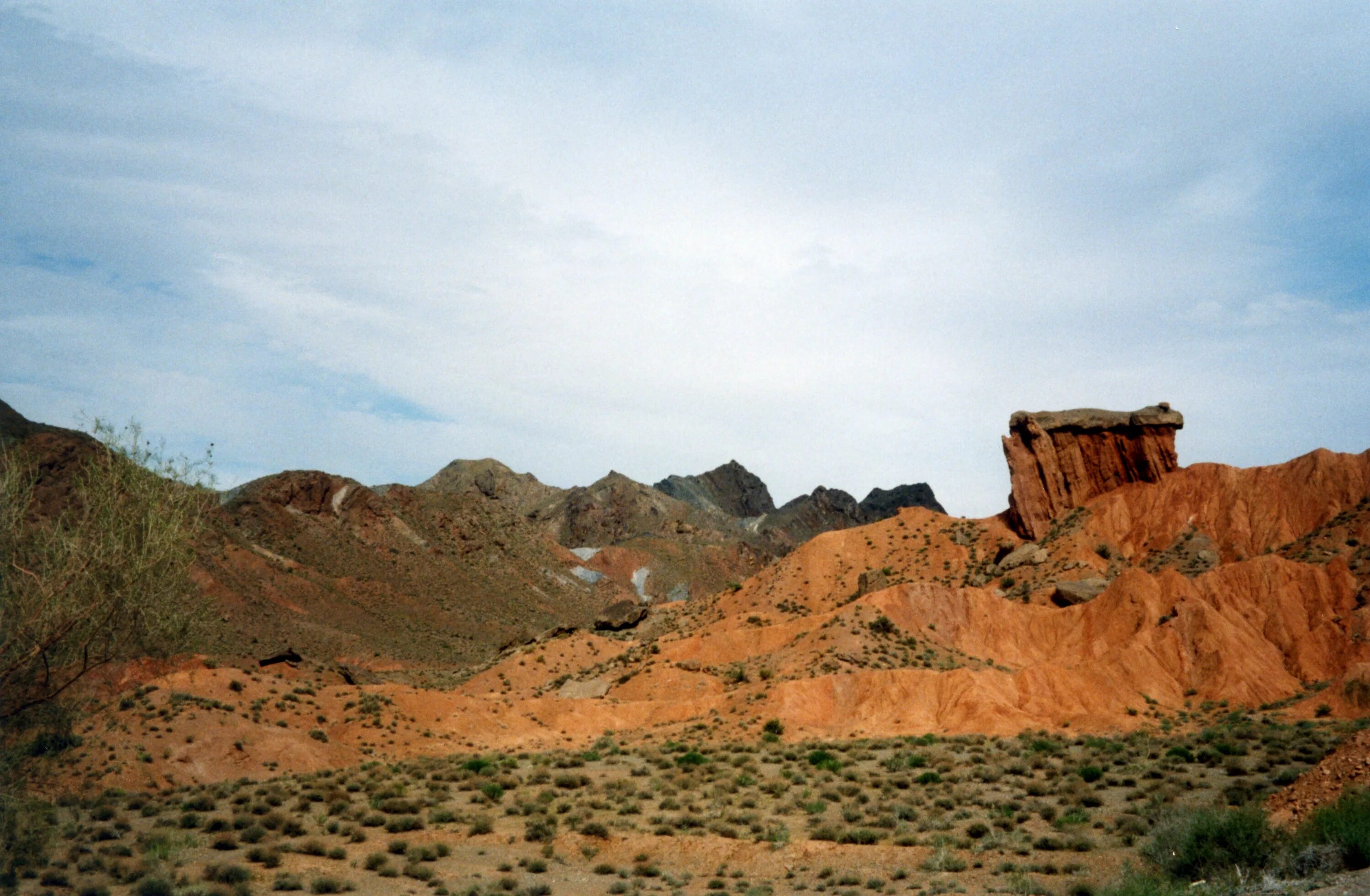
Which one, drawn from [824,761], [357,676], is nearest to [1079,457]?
[824,761]

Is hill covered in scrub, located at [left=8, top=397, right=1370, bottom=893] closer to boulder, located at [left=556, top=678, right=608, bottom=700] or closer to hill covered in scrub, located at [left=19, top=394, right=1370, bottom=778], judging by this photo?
hill covered in scrub, located at [left=19, top=394, right=1370, bottom=778]

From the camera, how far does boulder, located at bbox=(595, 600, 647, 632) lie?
75375 mm

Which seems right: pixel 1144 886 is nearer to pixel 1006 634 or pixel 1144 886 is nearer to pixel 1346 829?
pixel 1346 829

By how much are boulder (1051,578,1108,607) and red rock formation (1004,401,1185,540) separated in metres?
11.7

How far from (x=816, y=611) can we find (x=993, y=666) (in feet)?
59.7

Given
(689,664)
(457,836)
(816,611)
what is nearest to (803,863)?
(457,836)

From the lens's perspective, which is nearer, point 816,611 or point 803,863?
point 803,863

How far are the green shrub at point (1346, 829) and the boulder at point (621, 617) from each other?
205 feet

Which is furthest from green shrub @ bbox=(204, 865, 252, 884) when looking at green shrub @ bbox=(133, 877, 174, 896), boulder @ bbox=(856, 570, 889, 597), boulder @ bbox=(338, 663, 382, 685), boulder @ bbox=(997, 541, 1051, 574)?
boulder @ bbox=(997, 541, 1051, 574)

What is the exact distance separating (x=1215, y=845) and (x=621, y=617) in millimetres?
62852

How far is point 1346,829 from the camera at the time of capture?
44.3ft

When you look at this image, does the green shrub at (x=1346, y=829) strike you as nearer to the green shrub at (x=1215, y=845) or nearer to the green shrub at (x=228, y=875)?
the green shrub at (x=1215, y=845)

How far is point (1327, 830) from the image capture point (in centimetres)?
1394

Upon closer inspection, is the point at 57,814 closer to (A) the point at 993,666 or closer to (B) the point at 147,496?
(B) the point at 147,496
